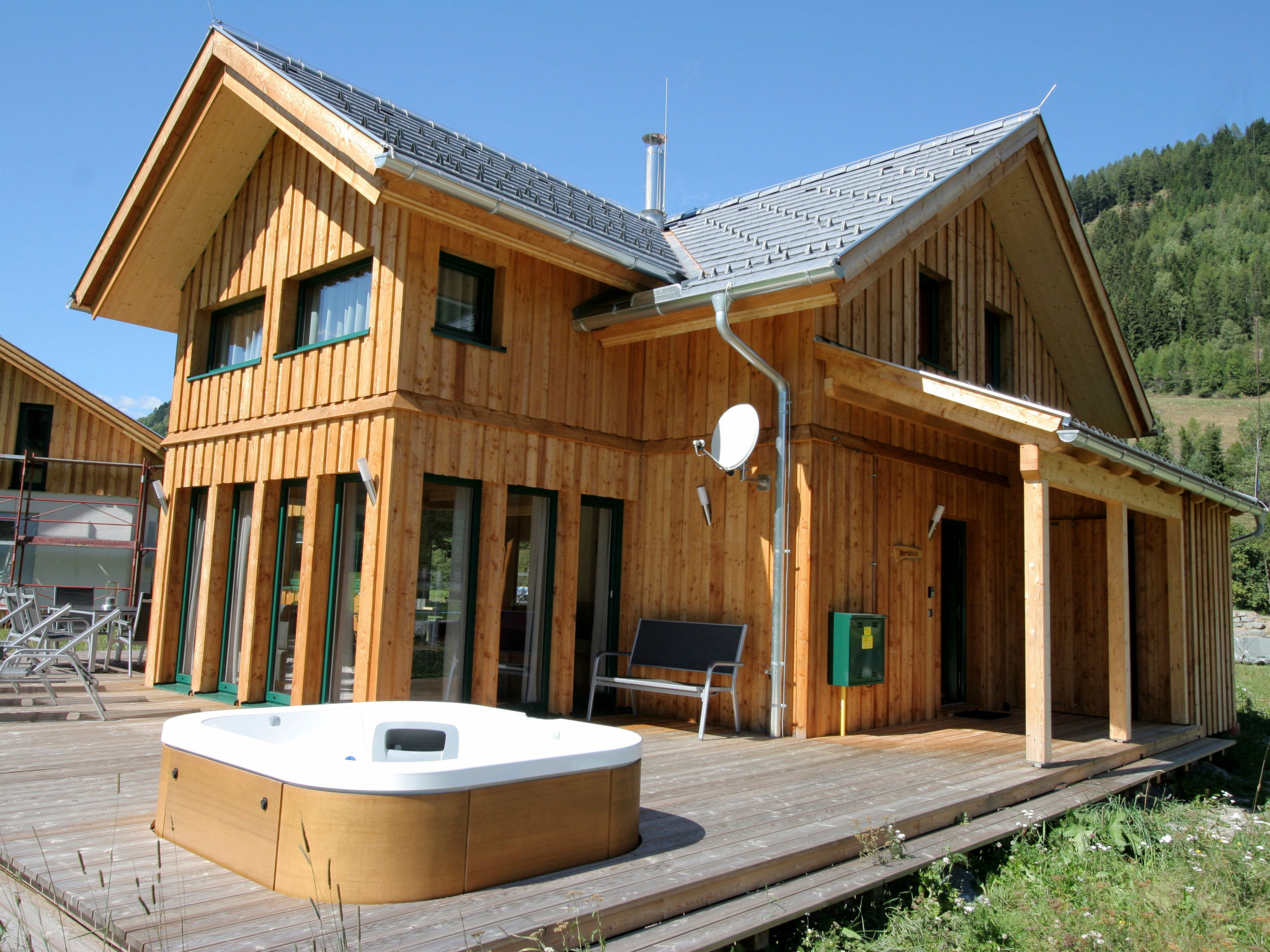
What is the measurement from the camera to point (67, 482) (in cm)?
1539

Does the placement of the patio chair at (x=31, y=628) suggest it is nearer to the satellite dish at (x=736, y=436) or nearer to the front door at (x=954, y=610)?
the satellite dish at (x=736, y=436)

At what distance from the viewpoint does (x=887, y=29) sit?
1209cm

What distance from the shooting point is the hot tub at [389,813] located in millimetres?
3262

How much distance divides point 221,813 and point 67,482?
13996 mm

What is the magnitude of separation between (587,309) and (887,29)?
6755 mm

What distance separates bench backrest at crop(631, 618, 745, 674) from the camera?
7684mm

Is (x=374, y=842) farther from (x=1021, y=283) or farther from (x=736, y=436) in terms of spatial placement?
(x=1021, y=283)

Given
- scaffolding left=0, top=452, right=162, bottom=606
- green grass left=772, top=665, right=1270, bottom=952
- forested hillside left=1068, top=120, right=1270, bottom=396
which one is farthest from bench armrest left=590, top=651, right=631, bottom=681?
forested hillside left=1068, top=120, right=1270, bottom=396

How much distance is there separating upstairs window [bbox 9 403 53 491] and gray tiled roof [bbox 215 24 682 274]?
9894 millimetres

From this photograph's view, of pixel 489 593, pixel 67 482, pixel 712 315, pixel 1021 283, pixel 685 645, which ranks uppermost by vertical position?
pixel 1021 283

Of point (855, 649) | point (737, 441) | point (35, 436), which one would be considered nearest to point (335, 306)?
point (737, 441)

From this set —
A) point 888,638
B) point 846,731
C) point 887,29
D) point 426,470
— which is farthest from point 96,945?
point 887,29

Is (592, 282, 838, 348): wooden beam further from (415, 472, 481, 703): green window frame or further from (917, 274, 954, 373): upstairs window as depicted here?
(917, 274, 954, 373): upstairs window

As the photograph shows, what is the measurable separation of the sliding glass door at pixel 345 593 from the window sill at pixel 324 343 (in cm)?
110
